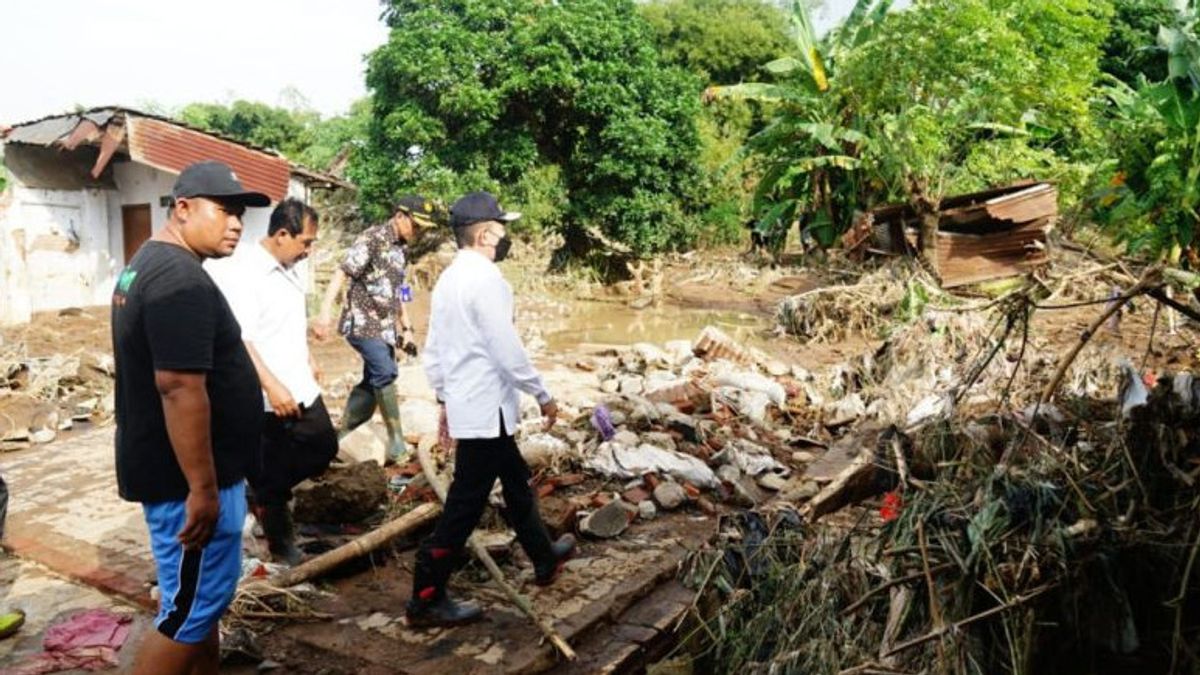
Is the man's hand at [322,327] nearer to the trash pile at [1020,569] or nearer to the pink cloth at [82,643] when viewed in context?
the pink cloth at [82,643]

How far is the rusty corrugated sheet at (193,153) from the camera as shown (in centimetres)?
1219

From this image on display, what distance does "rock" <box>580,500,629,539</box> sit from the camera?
458cm

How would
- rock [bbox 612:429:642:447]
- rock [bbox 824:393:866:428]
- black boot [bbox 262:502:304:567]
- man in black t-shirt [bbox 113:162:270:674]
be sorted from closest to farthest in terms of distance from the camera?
man in black t-shirt [bbox 113:162:270:674] → black boot [bbox 262:502:304:567] → rock [bbox 612:429:642:447] → rock [bbox 824:393:866:428]

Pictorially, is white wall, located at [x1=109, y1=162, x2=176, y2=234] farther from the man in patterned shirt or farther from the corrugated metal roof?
the man in patterned shirt

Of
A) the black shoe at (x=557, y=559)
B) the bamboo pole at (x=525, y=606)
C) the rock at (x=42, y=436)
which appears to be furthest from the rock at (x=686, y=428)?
the rock at (x=42, y=436)

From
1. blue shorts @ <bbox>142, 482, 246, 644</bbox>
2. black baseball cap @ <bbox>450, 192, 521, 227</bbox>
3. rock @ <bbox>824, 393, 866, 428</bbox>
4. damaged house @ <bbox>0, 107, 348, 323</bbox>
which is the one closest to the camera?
blue shorts @ <bbox>142, 482, 246, 644</bbox>

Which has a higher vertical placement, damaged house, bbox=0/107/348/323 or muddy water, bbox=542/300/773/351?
damaged house, bbox=0/107/348/323

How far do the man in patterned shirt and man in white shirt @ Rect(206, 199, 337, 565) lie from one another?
1.36 m

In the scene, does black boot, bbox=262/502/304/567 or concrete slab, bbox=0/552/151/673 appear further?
black boot, bbox=262/502/304/567

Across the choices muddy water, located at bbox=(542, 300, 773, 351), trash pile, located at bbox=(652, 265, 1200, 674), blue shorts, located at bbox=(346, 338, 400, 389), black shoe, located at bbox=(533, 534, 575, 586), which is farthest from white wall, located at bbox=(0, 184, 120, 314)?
trash pile, located at bbox=(652, 265, 1200, 674)

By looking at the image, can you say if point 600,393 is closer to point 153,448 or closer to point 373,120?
point 153,448

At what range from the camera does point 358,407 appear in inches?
223

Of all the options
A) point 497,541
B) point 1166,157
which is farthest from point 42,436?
point 1166,157

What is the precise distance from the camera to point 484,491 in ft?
11.6
